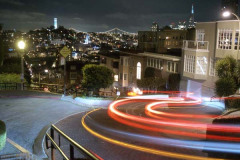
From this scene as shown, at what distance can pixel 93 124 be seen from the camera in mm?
15070

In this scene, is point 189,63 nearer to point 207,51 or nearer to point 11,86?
point 207,51

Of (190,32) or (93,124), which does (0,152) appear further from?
(190,32)

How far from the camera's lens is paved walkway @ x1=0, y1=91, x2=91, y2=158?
10979 millimetres

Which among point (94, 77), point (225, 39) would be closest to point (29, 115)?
point (94, 77)

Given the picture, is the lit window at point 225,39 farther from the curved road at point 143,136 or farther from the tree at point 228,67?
the curved road at point 143,136

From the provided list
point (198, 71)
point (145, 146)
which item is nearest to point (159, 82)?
point (198, 71)

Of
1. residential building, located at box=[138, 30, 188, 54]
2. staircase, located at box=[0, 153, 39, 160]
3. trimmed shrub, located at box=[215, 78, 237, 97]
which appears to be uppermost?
residential building, located at box=[138, 30, 188, 54]

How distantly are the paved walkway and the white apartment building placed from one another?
48.4ft

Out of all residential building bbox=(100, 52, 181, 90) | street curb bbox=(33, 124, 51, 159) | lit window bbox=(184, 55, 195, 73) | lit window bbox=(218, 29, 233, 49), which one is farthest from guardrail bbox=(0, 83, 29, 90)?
lit window bbox=(218, 29, 233, 49)

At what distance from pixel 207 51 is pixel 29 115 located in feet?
65.1

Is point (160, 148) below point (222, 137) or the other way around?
below

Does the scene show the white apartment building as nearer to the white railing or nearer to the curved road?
the white railing

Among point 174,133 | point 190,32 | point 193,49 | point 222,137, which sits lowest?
point 174,133

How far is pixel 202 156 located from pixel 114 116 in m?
8.03
